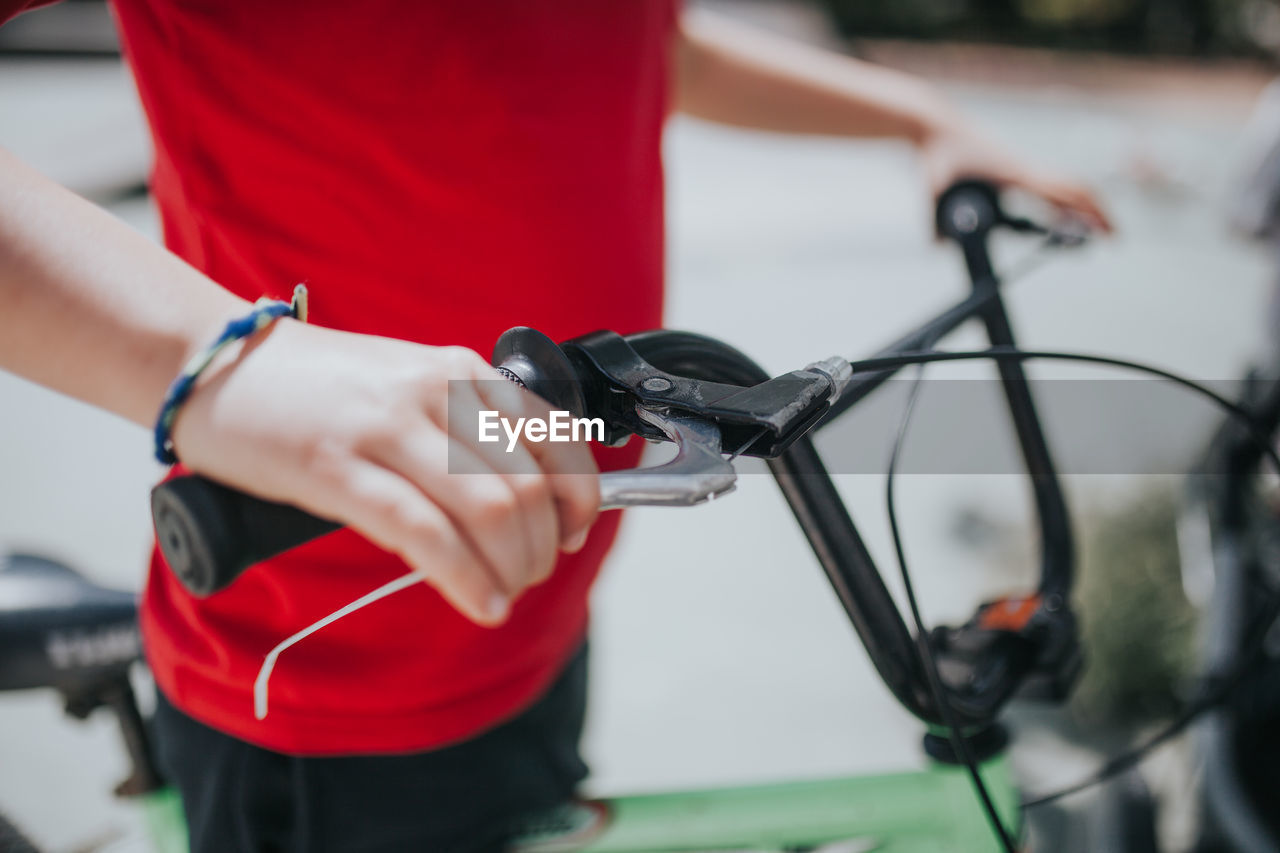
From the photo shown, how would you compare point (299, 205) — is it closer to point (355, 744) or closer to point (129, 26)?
point (129, 26)

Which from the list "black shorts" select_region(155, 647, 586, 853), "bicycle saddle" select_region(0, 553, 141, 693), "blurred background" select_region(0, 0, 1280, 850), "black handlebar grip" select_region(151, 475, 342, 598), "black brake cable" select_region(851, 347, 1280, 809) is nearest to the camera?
"black handlebar grip" select_region(151, 475, 342, 598)

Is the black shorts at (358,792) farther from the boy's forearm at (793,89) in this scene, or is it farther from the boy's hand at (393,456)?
the boy's forearm at (793,89)

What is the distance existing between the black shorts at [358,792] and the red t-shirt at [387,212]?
0.03 m

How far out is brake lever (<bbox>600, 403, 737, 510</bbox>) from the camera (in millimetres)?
396

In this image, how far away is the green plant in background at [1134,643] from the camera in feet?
6.12

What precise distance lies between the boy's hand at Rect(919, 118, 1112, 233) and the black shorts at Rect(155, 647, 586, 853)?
2.46ft

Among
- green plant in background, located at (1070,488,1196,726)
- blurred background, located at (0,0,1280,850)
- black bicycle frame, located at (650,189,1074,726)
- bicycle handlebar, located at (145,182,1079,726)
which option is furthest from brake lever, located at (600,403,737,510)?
green plant in background, located at (1070,488,1196,726)

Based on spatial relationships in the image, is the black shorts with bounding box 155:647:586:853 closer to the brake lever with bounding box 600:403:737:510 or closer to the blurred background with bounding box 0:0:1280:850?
the blurred background with bounding box 0:0:1280:850

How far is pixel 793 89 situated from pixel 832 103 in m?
0.05

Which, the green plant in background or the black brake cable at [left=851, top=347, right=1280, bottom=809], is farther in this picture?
the green plant in background

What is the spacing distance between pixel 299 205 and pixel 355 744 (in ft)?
1.47

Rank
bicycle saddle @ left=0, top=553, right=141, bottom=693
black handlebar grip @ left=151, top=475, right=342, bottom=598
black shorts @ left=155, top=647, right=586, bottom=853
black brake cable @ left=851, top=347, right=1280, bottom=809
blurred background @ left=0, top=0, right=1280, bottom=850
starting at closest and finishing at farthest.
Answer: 1. black handlebar grip @ left=151, top=475, right=342, bottom=598
2. black brake cable @ left=851, top=347, right=1280, bottom=809
3. black shorts @ left=155, top=647, right=586, bottom=853
4. bicycle saddle @ left=0, top=553, right=141, bottom=693
5. blurred background @ left=0, top=0, right=1280, bottom=850

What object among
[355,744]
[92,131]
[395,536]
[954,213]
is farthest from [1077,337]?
[92,131]

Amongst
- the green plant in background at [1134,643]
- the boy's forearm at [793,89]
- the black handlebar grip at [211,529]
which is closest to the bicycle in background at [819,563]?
the black handlebar grip at [211,529]
